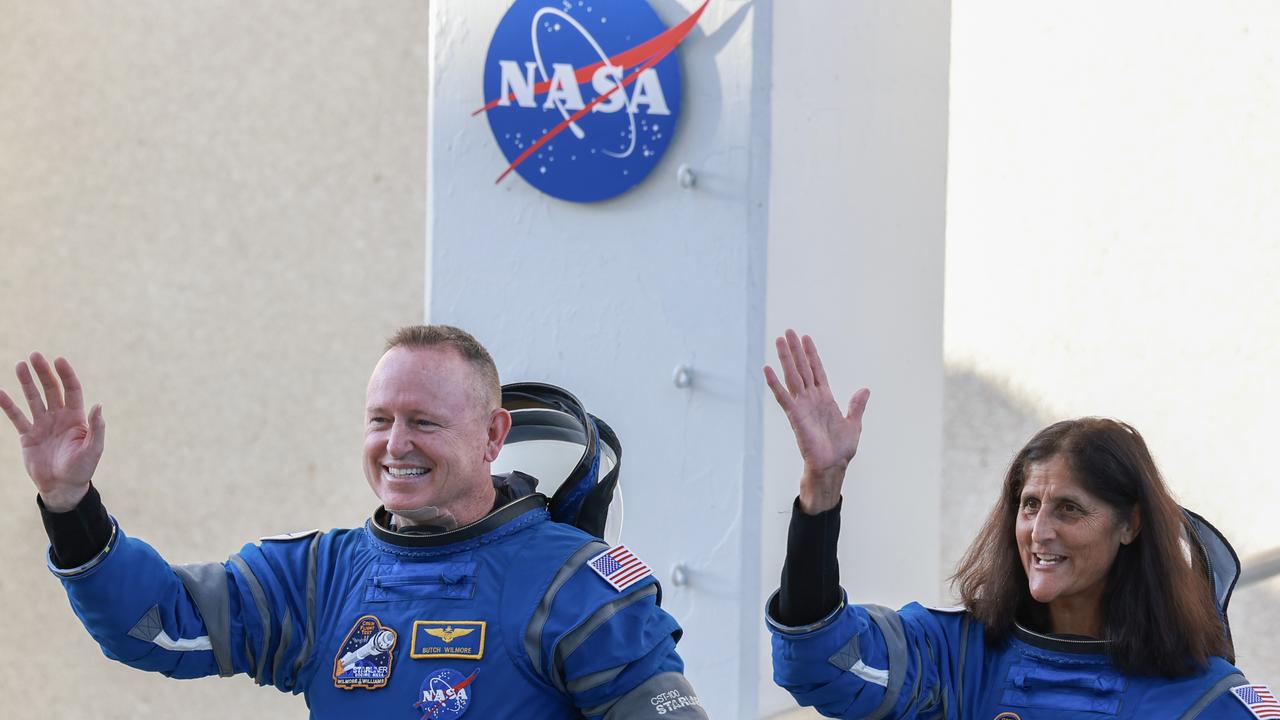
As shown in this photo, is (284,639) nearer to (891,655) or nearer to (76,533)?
(76,533)

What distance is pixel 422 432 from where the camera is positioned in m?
2.03

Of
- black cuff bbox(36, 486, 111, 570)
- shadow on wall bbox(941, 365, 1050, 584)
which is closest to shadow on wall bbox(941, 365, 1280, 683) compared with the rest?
shadow on wall bbox(941, 365, 1050, 584)

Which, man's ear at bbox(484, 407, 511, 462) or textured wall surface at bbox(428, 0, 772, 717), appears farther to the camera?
textured wall surface at bbox(428, 0, 772, 717)

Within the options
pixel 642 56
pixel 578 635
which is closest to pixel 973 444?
pixel 642 56

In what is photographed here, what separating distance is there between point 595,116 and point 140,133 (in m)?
2.92

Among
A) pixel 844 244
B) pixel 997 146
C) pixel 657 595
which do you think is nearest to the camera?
pixel 657 595

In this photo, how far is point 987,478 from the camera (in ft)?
17.4

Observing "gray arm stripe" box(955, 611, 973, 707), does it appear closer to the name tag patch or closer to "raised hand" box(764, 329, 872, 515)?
"raised hand" box(764, 329, 872, 515)

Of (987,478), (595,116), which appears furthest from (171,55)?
(987,478)

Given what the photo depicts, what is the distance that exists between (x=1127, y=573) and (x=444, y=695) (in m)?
1.00

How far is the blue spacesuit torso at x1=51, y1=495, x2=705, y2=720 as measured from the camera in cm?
192

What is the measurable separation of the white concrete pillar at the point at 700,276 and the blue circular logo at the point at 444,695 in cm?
119

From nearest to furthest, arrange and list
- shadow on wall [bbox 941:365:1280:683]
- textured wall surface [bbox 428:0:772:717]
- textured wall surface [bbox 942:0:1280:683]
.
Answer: textured wall surface [bbox 428:0:772:717], textured wall surface [bbox 942:0:1280:683], shadow on wall [bbox 941:365:1280:683]

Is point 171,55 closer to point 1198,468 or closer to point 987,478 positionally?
point 987,478
